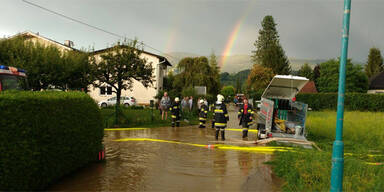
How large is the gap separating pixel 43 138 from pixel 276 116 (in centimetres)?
1091

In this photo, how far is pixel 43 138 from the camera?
5004mm

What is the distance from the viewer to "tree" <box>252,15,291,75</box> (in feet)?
206

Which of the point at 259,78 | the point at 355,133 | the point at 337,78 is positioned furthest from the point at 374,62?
the point at 355,133

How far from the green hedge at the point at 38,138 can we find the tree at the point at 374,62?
3738 inches

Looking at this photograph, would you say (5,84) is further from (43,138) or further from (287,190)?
(287,190)

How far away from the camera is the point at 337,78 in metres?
55.5

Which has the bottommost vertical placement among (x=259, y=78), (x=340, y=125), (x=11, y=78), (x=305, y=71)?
(x=340, y=125)

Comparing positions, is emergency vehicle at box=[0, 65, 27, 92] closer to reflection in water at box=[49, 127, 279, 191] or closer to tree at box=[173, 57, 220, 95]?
reflection in water at box=[49, 127, 279, 191]

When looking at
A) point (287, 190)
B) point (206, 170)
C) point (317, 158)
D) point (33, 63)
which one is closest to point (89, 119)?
point (206, 170)

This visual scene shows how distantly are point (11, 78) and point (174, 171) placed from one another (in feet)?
28.4

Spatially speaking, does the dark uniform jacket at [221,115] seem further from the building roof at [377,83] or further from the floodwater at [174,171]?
the building roof at [377,83]

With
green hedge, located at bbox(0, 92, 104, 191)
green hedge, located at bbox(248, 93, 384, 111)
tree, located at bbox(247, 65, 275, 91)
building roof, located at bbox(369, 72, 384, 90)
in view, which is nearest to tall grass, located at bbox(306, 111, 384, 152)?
green hedge, located at bbox(0, 92, 104, 191)

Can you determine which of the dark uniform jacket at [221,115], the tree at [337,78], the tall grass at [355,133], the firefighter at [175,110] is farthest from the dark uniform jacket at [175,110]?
the tree at [337,78]

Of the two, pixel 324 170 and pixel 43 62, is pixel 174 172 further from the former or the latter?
pixel 43 62
